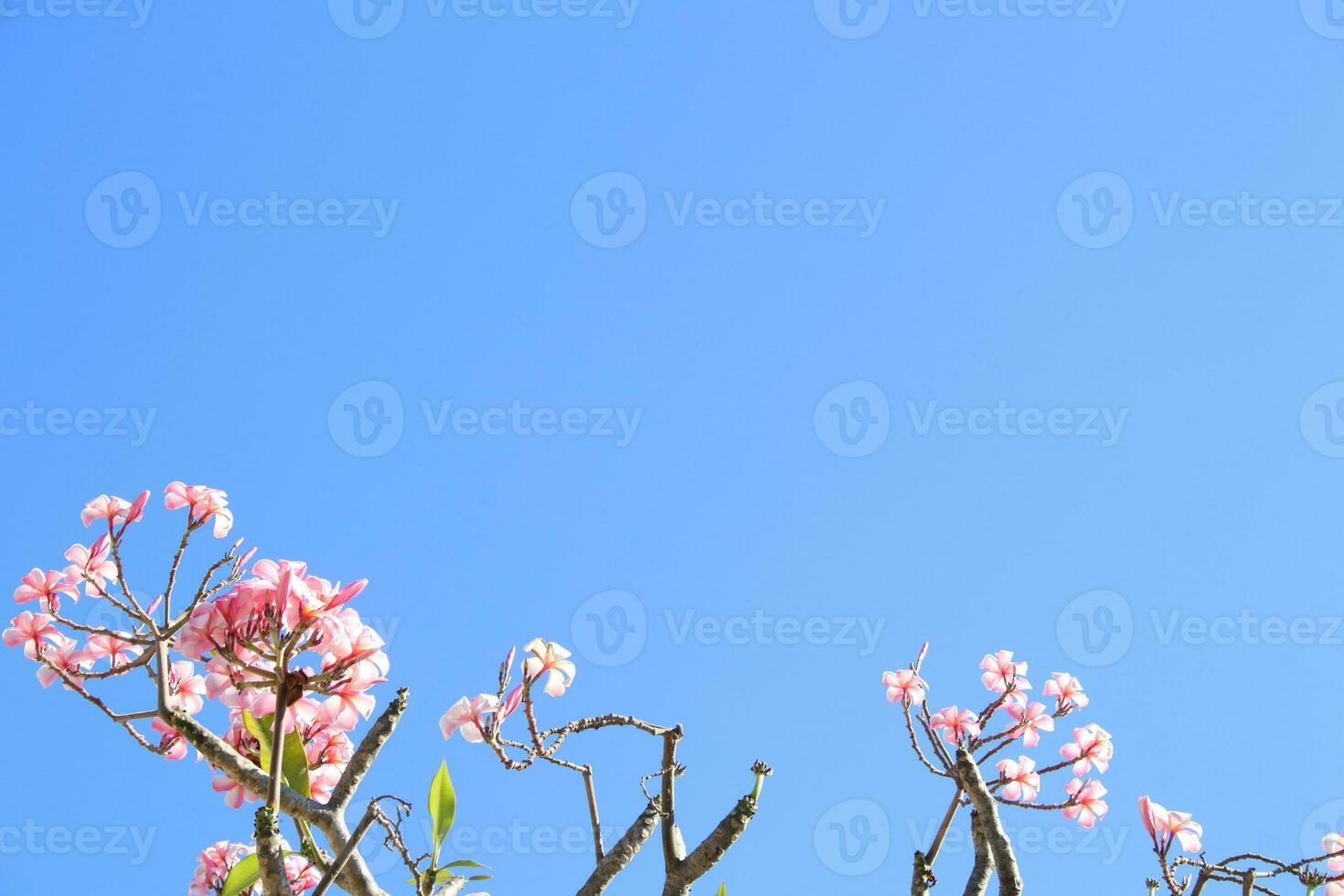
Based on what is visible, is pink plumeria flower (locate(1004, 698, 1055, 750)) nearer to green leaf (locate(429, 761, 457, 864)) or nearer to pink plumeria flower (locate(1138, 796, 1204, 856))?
pink plumeria flower (locate(1138, 796, 1204, 856))

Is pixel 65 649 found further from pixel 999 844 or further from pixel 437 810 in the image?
pixel 999 844

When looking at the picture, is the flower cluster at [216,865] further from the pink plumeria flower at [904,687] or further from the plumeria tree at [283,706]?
the pink plumeria flower at [904,687]

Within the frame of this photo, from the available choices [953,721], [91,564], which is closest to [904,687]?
[953,721]

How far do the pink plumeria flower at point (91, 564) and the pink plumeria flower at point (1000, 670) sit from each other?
11.7 feet

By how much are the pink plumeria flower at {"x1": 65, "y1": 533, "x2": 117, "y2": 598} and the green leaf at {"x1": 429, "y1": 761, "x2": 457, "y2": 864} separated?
3.21 ft

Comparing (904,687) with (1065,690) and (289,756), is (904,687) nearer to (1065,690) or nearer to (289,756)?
(1065,690)

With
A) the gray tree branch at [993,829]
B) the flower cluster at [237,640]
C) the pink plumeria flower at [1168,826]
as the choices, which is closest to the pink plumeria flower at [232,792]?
the flower cluster at [237,640]

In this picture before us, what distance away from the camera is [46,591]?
117 inches

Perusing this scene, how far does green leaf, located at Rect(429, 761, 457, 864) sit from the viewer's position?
2680mm

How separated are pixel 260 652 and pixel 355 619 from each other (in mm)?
203

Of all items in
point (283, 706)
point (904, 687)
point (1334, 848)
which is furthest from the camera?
point (904, 687)

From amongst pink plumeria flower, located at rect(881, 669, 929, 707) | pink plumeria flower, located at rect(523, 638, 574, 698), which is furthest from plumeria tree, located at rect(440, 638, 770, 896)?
pink plumeria flower, located at rect(881, 669, 929, 707)

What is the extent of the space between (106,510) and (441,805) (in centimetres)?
117

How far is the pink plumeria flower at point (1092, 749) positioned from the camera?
4.59 m
